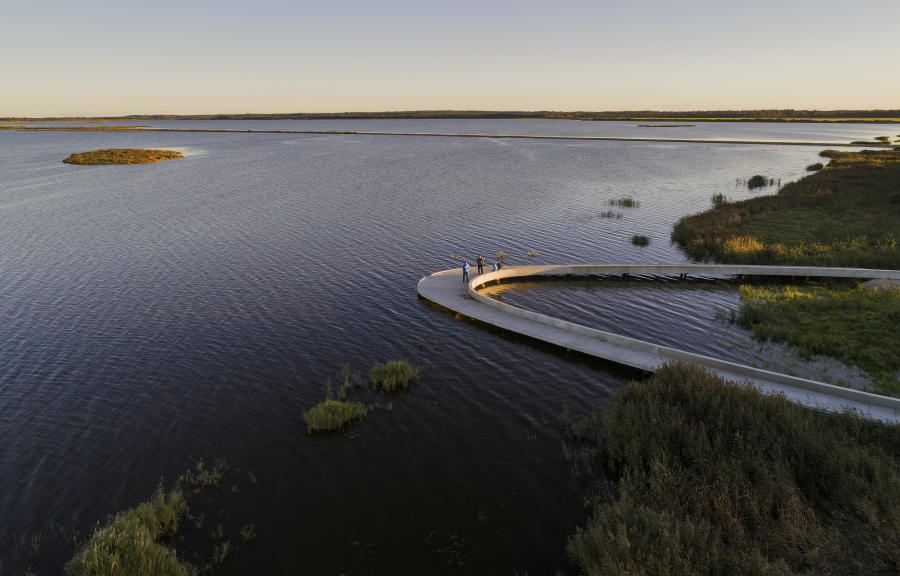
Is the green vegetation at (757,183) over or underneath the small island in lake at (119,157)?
underneath

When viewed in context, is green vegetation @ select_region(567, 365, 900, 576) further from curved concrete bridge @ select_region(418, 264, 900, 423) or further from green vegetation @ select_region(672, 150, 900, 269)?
Answer: green vegetation @ select_region(672, 150, 900, 269)

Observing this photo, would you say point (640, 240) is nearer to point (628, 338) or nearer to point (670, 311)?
point (670, 311)

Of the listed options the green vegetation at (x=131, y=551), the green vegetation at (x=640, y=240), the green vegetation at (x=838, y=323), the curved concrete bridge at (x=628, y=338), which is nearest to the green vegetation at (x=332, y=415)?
the green vegetation at (x=131, y=551)

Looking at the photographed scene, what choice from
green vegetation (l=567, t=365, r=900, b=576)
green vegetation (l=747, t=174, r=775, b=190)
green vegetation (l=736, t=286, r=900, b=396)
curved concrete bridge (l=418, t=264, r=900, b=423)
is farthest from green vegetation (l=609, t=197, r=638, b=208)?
green vegetation (l=567, t=365, r=900, b=576)

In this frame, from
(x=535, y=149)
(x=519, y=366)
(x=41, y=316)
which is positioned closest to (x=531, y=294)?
(x=519, y=366)

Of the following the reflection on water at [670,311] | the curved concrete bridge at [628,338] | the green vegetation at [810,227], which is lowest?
the reflection on water at [670,311]

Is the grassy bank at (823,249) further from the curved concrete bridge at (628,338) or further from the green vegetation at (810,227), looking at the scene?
the curved concrete bridge at (628,338)

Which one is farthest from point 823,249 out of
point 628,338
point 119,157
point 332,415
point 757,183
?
point 119,157
